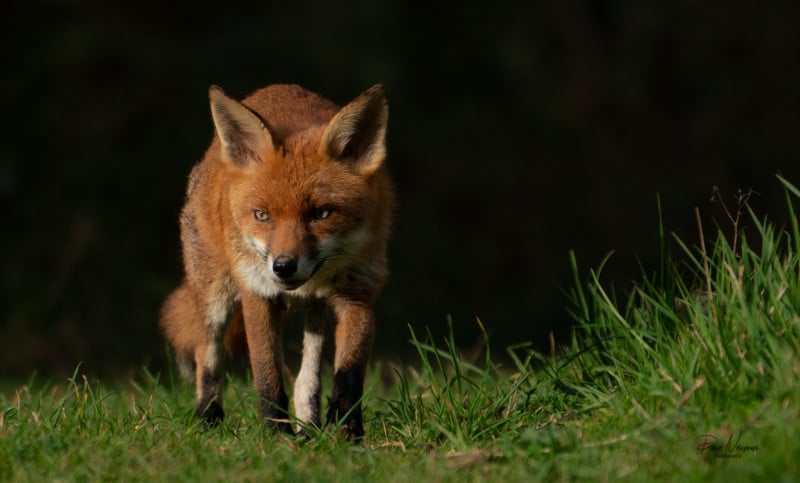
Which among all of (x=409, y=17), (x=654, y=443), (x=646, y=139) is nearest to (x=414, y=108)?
(x=409, y=17)

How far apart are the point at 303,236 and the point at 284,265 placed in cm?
19

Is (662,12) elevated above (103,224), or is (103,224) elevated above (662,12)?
(662,12)

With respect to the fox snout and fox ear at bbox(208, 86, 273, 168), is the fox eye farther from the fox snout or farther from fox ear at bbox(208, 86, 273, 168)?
fox ear at bbox(208, 86, 273, 168)

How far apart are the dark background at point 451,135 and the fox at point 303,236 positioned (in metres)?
5.20

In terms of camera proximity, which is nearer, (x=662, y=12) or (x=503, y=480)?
(x=503, y=480)

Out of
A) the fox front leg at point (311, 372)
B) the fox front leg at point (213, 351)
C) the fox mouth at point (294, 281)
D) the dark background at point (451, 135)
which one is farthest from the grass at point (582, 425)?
the dark background at point (451, 135)

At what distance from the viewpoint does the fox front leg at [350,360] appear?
15.3ft

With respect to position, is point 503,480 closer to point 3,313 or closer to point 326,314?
point 326,314

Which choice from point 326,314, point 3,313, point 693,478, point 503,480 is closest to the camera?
point 693,478

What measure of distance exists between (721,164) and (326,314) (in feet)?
28.5

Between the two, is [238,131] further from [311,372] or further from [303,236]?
[311,372]

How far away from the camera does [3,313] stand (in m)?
10.1

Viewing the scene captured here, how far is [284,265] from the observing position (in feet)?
14.4
